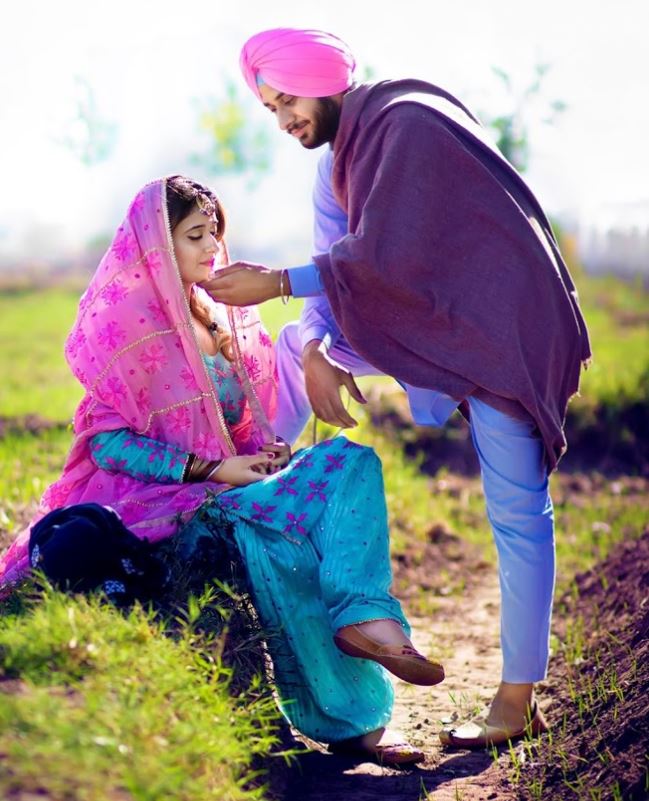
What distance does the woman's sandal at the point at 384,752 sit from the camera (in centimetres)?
359

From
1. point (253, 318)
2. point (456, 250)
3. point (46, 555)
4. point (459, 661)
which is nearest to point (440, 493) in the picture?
point (459, 661)

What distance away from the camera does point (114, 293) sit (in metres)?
3.82

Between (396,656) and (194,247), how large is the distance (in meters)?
1.38

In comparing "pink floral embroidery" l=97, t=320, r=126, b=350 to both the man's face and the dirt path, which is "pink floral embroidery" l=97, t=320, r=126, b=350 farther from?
the dirt path

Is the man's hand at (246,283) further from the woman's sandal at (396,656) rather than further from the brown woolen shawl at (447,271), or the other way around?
the woman's sandal at (396,656)

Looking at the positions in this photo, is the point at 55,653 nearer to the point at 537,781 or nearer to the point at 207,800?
the point at 207,800

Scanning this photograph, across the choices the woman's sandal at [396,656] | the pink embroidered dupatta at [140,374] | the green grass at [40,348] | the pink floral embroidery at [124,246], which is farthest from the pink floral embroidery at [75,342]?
the green grass at [40,348]

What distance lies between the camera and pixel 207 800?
260 cm

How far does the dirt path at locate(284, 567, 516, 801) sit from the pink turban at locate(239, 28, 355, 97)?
6.39ft

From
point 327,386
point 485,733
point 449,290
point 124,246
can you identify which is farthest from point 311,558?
point 124,246

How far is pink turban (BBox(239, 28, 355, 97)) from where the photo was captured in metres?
3.72

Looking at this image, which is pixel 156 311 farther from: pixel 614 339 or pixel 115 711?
pixel 614 339

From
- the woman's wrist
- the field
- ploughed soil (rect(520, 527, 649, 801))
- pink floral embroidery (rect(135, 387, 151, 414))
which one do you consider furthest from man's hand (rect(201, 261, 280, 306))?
ploughed soil (rect(520, 527, 649, 801))

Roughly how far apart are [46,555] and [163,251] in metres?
1.01
